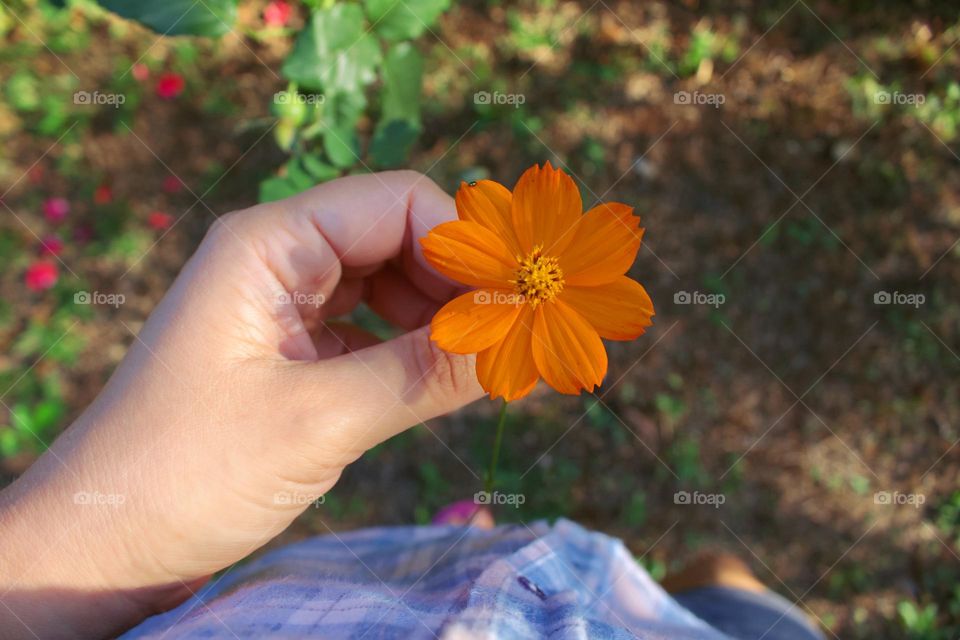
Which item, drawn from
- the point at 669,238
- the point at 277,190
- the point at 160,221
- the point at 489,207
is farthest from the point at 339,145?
the point at 669,238

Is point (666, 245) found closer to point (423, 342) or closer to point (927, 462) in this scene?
point (927, 462)

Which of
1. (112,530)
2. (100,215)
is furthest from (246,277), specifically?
(100,215)

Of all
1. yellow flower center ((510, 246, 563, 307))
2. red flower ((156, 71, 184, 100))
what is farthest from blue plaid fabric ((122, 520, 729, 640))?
red flower ((156, 71, 184, 100))

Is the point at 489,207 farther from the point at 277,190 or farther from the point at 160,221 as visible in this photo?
the point at 160,221

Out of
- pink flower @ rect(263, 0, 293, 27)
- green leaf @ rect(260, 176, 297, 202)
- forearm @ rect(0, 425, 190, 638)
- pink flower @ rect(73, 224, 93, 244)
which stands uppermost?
pink flower @ rect(263, 0, 293, 27)

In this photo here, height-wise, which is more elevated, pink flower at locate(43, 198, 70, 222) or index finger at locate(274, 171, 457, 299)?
pink flower at locate(43, 198, 70, 222)

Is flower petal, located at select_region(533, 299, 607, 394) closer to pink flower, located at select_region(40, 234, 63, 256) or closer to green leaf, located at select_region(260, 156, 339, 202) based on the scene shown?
green leaf, located at select_region(260, 156, 339, 202)
